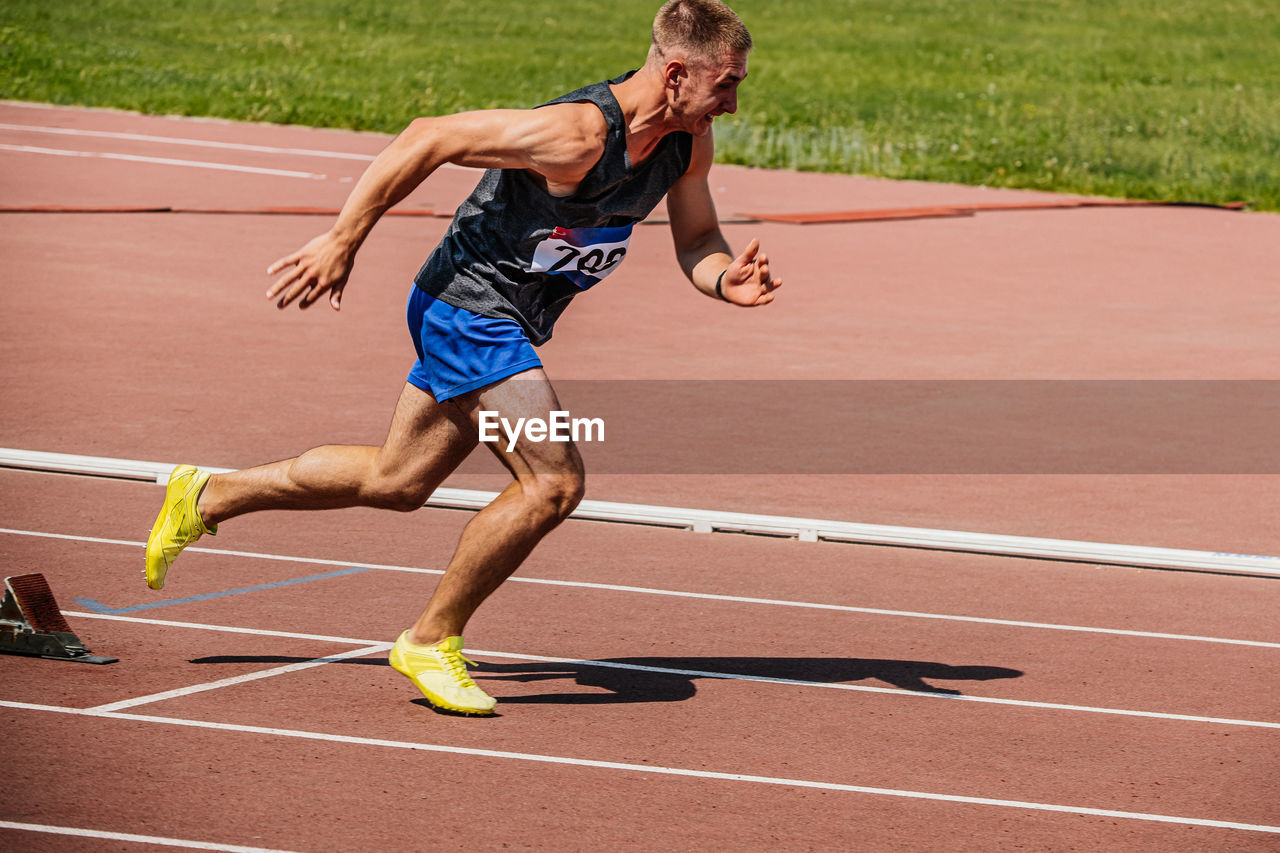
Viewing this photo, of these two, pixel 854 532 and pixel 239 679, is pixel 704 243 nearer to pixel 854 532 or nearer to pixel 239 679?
pixel 239 679

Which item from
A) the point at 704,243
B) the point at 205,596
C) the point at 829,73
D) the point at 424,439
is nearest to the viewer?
the point at 424,439

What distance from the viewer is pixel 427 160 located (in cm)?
524

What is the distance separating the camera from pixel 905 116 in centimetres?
2667

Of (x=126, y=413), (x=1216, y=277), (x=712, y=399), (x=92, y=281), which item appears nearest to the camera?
(x=126, y=413)

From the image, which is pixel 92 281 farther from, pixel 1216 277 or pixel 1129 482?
pixel 1216 277

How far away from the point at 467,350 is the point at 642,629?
155cm

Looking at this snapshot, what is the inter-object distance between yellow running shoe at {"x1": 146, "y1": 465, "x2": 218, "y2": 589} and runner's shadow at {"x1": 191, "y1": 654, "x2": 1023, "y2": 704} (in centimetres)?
36

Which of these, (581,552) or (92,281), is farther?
(92,281)

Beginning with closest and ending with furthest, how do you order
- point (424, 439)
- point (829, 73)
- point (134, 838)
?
point (134, 838) → point (424, 439) → point (829, 73)

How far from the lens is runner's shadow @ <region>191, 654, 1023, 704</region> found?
5.87 meters

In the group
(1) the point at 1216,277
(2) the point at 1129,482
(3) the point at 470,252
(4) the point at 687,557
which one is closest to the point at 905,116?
(1) the point at 1216,277

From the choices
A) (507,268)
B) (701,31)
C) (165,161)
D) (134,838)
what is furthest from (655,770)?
(165,161)

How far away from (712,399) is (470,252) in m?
5.25

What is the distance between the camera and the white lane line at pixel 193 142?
22.0 metres
